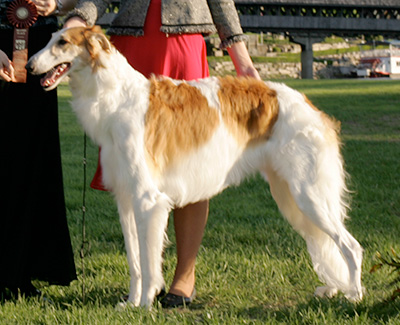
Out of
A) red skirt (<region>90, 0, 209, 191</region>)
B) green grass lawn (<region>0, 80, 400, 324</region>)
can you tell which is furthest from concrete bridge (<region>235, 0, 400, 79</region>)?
red skirt (<region>90, 0, 209, 191</region>)

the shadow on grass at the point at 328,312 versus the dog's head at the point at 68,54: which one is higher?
the dog's head at the point at 68,54

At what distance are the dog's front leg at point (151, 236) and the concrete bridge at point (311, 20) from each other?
31.7m

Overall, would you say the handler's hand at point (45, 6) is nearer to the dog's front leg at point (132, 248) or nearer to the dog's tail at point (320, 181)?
the dog's front leg at point (132, 248)

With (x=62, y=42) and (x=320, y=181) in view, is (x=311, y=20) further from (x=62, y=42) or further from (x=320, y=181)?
(x=62, y=42)

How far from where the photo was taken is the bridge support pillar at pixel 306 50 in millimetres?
36594

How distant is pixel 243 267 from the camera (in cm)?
455

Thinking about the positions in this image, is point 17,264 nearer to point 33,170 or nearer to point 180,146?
point 33,170

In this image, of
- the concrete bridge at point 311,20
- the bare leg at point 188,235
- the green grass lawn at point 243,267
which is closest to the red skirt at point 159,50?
the bare leg at point 188,235

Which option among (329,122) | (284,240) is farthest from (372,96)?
(329,122)

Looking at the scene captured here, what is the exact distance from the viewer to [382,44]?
52094mm

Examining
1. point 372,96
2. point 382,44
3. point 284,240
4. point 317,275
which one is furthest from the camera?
point 382,44

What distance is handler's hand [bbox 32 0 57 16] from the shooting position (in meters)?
3.68

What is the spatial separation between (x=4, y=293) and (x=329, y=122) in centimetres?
215

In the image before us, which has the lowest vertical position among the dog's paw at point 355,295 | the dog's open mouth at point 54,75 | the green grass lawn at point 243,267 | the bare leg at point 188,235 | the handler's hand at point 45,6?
the green grass lawn at point 243,267
